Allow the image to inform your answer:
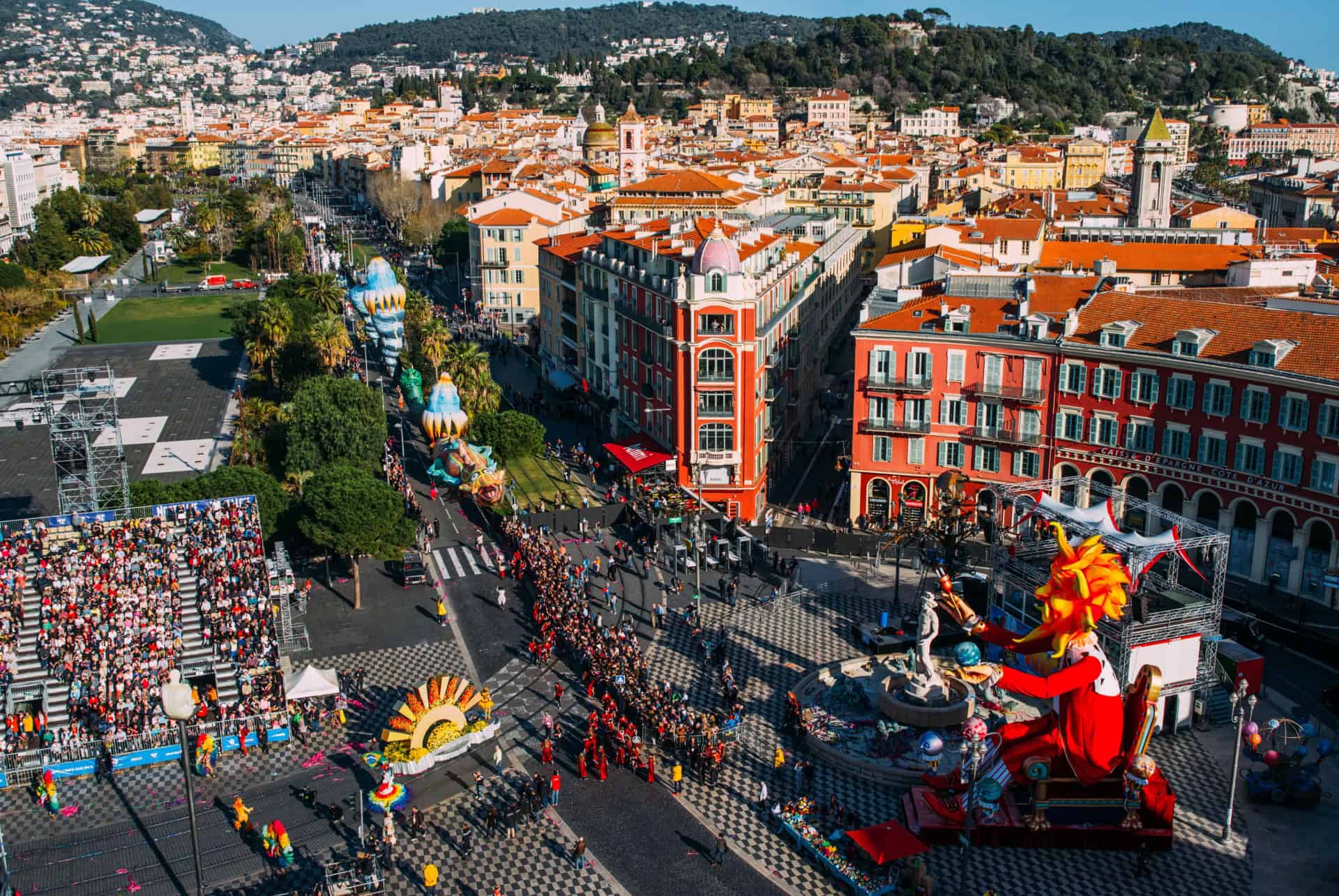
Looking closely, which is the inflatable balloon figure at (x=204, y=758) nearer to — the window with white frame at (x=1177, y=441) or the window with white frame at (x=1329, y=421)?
the window with white frame at (x=1177, y=441)

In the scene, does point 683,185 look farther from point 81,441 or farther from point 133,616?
point 133,616

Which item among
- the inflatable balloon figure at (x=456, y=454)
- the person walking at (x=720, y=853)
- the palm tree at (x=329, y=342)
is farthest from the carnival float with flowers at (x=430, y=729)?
the palm tree at (x=329, y=342)

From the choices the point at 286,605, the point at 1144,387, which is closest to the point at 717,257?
the point at 1144,387

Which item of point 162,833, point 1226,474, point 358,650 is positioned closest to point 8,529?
point 358,650

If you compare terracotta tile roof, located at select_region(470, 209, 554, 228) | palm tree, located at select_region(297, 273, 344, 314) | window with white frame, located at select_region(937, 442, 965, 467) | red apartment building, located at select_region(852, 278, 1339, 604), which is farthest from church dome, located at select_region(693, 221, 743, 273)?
terracotta tile roof, located at select_region(470, 209, 554, 228)

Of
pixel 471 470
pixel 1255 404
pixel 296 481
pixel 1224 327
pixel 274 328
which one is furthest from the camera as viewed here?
pixel 274 328

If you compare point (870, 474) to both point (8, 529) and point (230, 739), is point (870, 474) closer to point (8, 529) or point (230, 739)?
point (230, 739)
